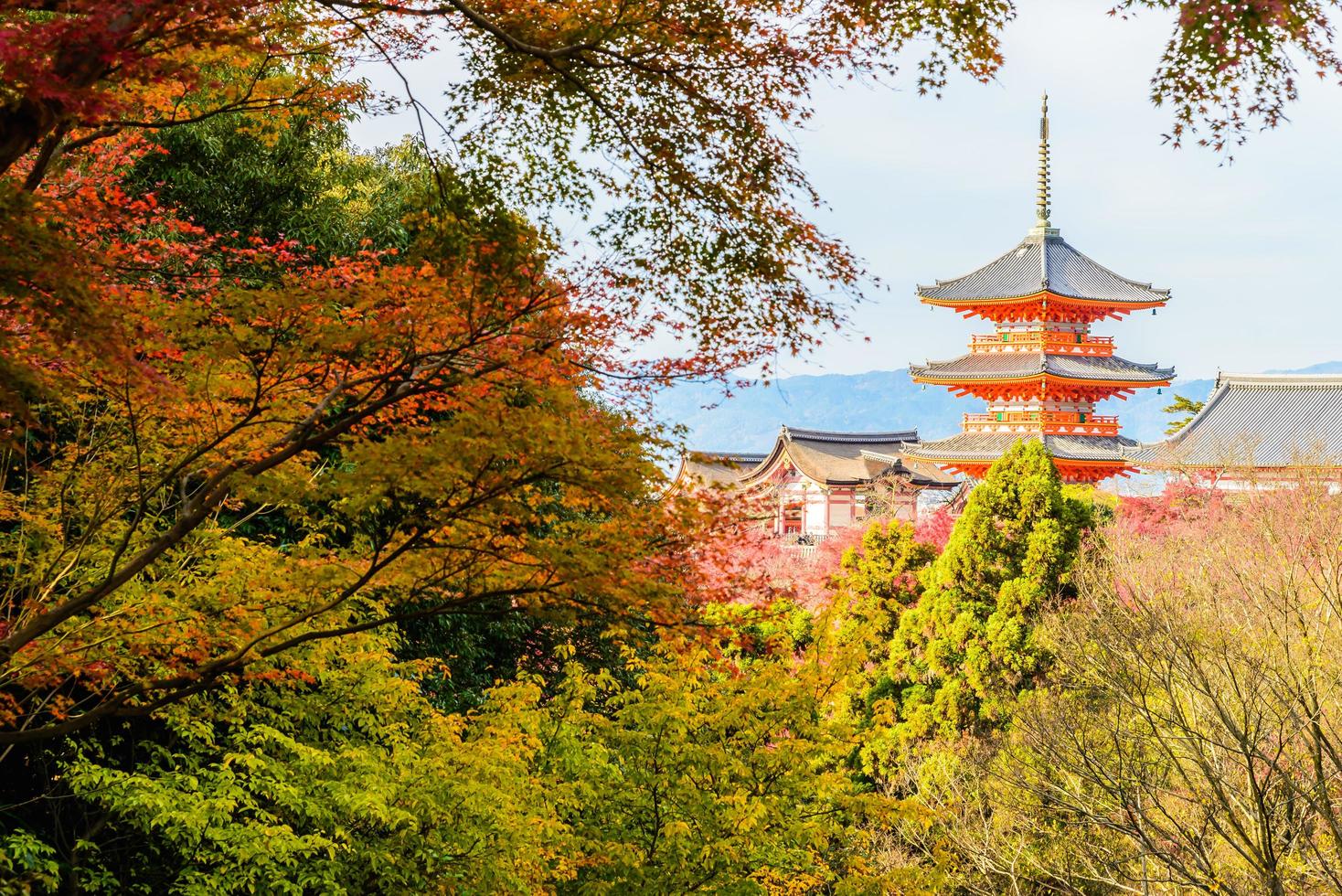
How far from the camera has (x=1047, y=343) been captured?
29328mm

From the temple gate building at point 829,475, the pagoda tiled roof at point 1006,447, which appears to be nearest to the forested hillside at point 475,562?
the pagoda tiled roof at point 1006,447

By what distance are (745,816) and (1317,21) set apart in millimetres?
5596

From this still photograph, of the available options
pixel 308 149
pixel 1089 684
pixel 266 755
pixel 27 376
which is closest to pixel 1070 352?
pixel 1089 684

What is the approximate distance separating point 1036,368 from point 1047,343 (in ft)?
4.24

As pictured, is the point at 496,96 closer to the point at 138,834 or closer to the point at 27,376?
the point at 27,376

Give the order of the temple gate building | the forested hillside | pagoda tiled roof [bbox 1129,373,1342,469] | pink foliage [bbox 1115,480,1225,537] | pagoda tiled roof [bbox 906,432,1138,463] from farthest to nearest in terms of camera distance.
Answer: the temple gate building
pagoda tiled roof [bbox 906,432,1138,463]
pagoda tiled roof [bbox 1129,373,1342,469]
pink foliage [bbox 1115,480,1225,537]
the forested hillside

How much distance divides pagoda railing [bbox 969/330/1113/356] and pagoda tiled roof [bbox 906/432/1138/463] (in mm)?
2197

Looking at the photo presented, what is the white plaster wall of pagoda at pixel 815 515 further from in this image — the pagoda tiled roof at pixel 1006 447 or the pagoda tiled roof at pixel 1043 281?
the pagoda tiled roof at pixel 1043 281

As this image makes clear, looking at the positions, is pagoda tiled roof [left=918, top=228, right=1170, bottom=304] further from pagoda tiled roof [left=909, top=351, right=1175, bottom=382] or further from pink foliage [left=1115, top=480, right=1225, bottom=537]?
pink foliage [left=1115, top=480, right=1225, bottom=537]

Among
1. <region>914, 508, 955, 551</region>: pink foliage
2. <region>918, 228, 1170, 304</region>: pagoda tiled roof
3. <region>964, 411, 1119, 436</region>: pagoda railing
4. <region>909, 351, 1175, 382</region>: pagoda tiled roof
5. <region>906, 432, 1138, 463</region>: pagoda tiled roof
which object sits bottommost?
<region>914, 508, 955, 551</region>: pink foliage

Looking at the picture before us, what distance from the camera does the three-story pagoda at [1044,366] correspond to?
28141 mm

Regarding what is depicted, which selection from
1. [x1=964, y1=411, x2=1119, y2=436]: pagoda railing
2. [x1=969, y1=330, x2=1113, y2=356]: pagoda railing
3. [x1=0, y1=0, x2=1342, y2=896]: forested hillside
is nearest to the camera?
[x1=0, y1=0, x2=1342, y2=896]: forested hillside

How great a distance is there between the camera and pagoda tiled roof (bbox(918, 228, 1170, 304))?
29.4 meters

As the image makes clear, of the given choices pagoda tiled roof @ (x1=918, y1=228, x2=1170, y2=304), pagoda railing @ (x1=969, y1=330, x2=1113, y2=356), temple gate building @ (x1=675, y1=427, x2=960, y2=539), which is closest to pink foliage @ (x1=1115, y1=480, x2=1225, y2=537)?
Result: pagoda railing @ (x1=969, y1=330, x2=1113, y2=356)
